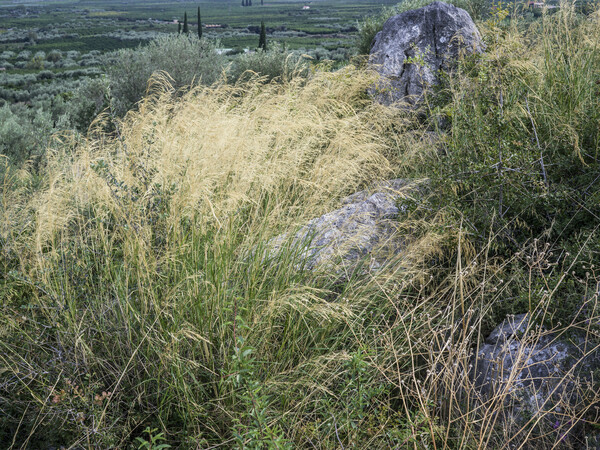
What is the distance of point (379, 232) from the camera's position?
316cm

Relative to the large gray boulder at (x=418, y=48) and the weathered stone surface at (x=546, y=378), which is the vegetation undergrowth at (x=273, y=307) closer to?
the weathered stone surface at (x=546, y=378)

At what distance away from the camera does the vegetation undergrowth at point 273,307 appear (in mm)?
1910

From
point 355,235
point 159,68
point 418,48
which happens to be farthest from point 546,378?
point 159,68

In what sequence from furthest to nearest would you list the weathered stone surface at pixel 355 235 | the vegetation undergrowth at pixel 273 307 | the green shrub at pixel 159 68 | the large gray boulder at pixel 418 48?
the green shrub at pixel 159 68 < the large gray boulder at pixel 418 48 < the weathered stone surface at pixel 355 235 < the vegetation undergrowth at pixel 273 307

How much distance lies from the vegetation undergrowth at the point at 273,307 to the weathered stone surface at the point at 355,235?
10 cm

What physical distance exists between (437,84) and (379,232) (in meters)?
3.15

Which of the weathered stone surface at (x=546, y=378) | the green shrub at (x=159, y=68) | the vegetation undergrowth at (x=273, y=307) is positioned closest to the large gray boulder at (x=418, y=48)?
the vegetation undergrowth at (x=273, y=307)

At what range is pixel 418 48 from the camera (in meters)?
5.72

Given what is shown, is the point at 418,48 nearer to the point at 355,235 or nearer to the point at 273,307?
the point at 355,235

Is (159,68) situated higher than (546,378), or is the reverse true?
(159,68)

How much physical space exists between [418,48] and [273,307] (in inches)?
190

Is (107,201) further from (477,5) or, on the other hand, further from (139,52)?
(477,5)

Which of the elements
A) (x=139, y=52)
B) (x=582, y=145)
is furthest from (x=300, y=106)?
(x=139, y=52)

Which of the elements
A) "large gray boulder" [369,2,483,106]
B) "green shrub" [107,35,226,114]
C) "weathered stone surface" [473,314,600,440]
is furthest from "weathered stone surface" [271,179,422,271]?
"green shrub" [107,35,226,114]
